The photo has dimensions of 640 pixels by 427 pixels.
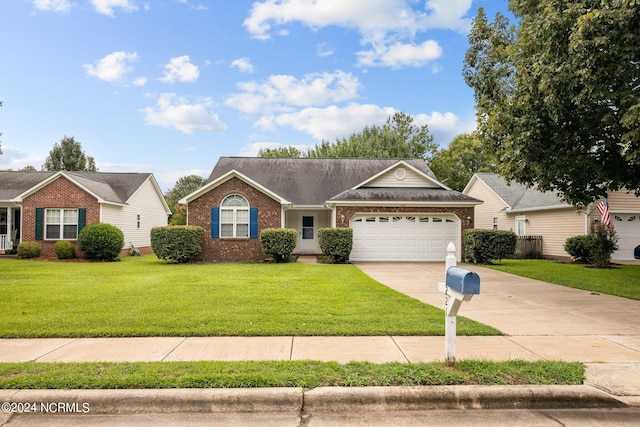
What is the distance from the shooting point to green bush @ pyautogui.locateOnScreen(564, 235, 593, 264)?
19.3m

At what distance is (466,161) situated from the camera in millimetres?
45469

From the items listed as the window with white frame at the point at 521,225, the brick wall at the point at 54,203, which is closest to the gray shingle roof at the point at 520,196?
the window with white frame at the point at 521,225

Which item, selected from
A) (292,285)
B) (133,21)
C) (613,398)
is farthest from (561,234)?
(133,21)

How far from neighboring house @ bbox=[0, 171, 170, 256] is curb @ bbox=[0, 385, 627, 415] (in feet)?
63.2

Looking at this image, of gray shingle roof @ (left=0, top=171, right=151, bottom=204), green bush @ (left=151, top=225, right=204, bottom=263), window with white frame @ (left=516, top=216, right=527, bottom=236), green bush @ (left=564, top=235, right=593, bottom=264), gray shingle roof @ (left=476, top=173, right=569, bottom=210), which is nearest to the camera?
green bush @ (left=151, top=225, right=204, bottom=263)

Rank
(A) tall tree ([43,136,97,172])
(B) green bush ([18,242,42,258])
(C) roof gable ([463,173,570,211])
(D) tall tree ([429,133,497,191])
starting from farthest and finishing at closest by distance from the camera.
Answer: (A) tall tree ([43,136,97,172]) → (D) tall tree ([429,133,497,191]) → (C) roof gable ([463,173,570,211]) → (B) green bush ([18,242,42,258])

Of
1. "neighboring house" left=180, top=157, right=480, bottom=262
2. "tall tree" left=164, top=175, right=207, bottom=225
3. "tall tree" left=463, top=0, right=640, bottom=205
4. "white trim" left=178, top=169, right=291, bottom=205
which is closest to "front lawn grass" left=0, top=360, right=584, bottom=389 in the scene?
"tall tree" left=463, top=0, right=640, bottom=205

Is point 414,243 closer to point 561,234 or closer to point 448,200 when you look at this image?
point 448,200

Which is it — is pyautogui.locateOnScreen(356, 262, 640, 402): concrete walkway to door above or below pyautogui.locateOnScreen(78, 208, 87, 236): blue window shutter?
below

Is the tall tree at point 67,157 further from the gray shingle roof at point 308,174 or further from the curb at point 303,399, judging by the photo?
the curb at point 303,399

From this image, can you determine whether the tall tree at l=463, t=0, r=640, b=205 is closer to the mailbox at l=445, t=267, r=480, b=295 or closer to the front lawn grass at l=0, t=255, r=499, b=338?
the front lawn grass at l=0, t=255, r=499, b=338

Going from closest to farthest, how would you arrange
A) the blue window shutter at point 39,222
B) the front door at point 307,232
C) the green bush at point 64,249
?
the green bush at point 64,249 < the blue window shutter at point 39,222 < the front door at point 307,232

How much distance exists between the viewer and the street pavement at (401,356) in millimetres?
3779

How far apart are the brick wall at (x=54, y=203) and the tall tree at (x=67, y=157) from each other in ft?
88.9
